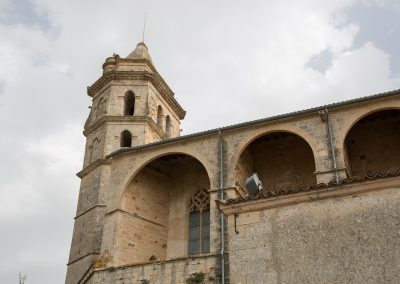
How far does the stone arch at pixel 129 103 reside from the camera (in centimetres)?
2462

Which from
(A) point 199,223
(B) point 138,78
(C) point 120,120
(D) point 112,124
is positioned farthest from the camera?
(B) point 138,78

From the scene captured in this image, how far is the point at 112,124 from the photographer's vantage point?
2312 cm

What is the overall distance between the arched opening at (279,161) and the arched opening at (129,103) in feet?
31.1

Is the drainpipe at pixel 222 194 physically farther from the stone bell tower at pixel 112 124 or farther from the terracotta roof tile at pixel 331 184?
the stone bell tower at pixel 112 124

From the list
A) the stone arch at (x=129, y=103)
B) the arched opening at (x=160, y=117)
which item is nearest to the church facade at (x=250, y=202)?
the stone arch at (x=129, y=103)

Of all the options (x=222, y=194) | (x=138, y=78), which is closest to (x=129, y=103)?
(x=138, y=78)

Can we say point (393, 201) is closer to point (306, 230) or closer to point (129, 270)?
→ point (306, 230)

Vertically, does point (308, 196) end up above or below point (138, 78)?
below

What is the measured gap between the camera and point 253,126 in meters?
15.0

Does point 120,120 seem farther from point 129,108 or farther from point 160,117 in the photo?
point 160,117

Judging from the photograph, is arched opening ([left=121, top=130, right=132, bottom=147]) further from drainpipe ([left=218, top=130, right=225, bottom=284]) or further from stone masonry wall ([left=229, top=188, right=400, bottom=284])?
stone masonry wall ([left=229, top=188, right=400, bottom=284])

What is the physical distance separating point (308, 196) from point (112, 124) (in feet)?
53.8

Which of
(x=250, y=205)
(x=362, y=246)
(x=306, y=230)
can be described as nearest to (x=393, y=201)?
(x=362, y=246)

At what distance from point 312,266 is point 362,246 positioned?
775 millimetres
